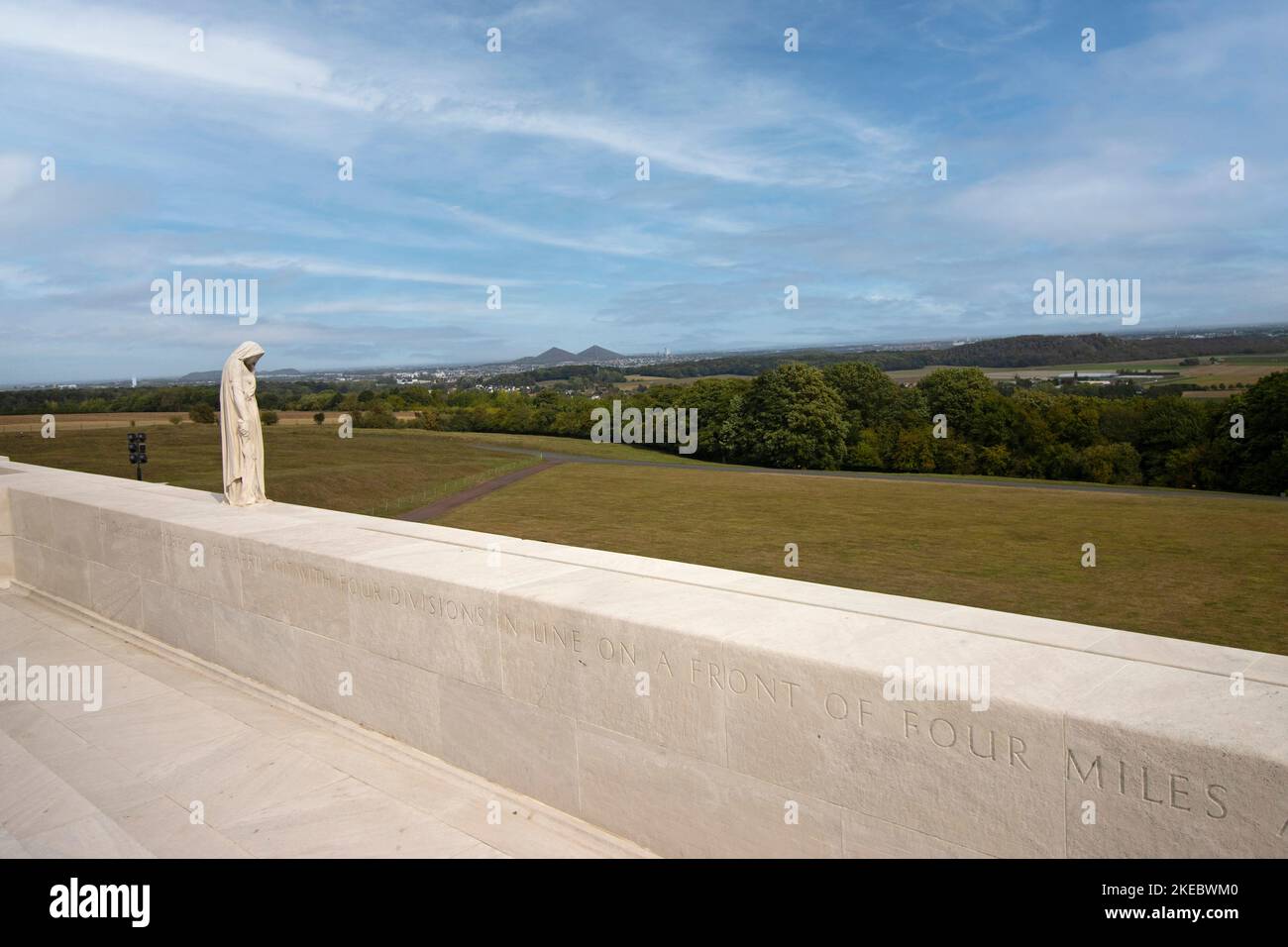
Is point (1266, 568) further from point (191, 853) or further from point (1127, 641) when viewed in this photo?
point (191, 853)

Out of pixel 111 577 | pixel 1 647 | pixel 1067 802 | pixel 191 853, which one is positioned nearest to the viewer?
pixel 1067 802

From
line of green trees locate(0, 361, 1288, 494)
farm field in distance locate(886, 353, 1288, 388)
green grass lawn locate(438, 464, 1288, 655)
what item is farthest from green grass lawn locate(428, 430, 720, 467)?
farm field in distance locate(886, 353, 1288, 388)

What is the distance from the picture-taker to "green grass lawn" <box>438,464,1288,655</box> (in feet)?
63.3

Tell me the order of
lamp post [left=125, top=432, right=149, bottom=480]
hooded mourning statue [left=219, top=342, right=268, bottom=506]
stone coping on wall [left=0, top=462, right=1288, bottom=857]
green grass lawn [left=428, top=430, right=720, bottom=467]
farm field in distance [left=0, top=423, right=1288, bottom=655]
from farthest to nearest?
green grass lawn [left=428, top=430, right=720, bottom=467] → lamp post [left=125, top=432, right=149, bottom=480] → farm field in distance [left=0, top=423, right=1288, bottom=655] → hooded mourning statue [left=219, top=342, right=268, bottom=506] → stone coping on wall [left=0, top=462, right=1288, bottom=857]

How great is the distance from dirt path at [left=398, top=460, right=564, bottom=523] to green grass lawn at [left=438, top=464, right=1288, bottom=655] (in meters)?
0.89

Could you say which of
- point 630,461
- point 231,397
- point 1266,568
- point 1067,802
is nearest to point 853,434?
point 630,461

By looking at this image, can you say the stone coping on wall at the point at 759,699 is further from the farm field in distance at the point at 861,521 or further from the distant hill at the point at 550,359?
the distant hill at the point at 550,359

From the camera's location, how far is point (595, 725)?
14.1 feet

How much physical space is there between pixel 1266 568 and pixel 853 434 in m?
39.7

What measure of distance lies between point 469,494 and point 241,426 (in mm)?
32853

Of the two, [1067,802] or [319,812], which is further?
[319,812]

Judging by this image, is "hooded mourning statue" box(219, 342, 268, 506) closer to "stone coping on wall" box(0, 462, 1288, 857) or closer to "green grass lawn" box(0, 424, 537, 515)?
"stone coping on wall" box(0, 462, 1288, 857)

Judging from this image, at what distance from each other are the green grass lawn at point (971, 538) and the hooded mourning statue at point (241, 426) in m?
12.3

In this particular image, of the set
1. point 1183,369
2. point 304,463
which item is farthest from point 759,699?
point 1183,369
